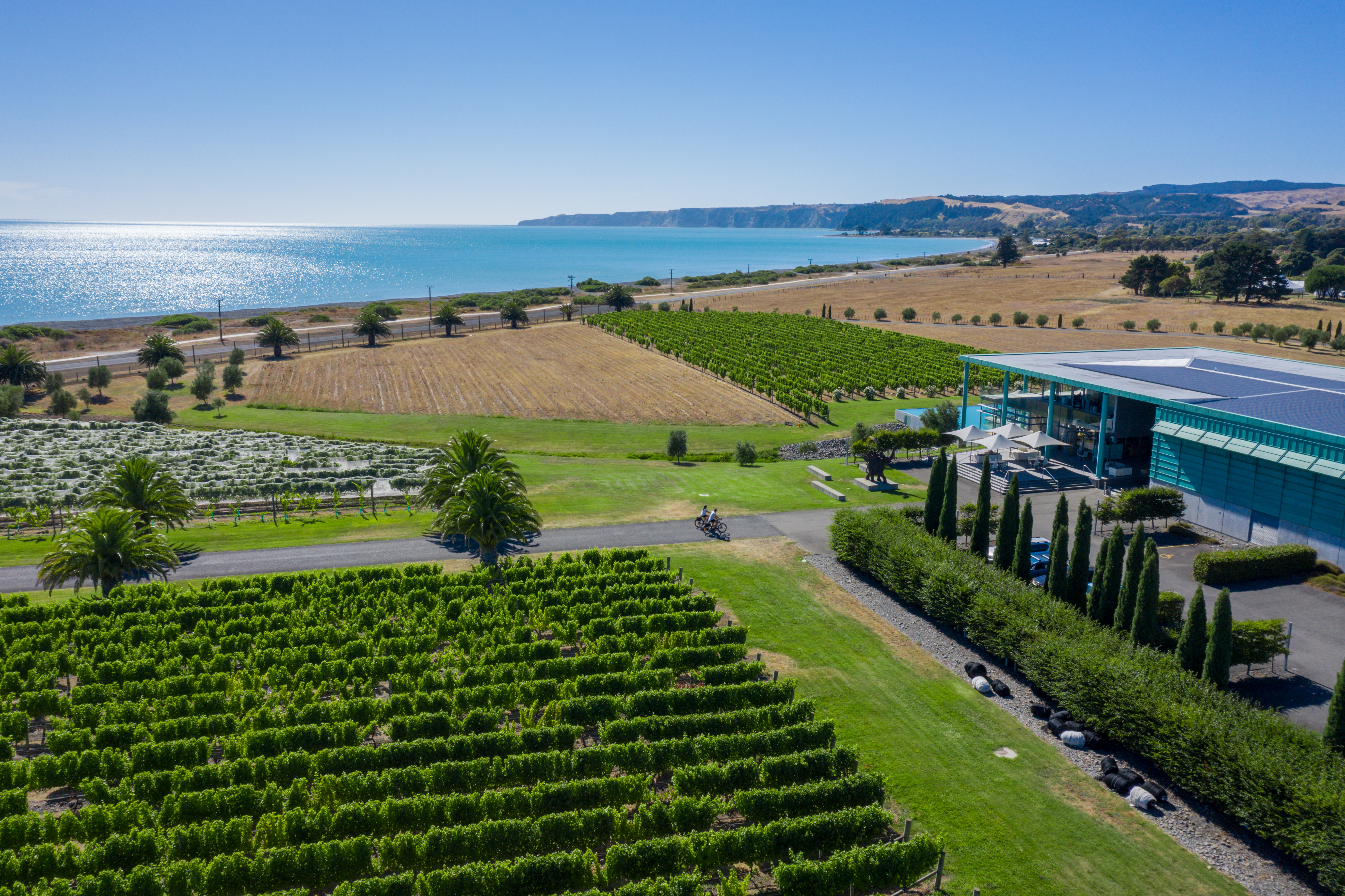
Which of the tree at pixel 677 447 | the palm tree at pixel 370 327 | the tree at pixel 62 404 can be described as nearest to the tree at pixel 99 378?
the tree at pixel 62 404

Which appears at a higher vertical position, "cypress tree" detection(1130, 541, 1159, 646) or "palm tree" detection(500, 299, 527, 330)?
"palm tree" detection(500, 299, 527, 330)

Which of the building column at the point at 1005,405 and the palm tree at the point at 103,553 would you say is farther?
the building column at the point at 1005,405

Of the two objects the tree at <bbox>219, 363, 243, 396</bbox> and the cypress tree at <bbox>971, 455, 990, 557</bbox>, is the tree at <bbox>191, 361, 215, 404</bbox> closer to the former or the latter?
the tree at <bbox>219, 363, 243, 396</bbox>

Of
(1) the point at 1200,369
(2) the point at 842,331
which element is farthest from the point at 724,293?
(1) the point at 1200,369

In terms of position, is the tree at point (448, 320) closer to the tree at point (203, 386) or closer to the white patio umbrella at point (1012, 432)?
the tree at point (203, 386)

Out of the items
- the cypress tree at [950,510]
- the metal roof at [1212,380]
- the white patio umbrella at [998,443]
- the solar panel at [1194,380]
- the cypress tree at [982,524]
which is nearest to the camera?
the cypress tree at [982,524]

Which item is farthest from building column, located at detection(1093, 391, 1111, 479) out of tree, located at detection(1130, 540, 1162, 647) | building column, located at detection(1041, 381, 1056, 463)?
tree, located at detection(1130, 540, 1162, 647)

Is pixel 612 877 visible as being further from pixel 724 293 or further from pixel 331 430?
pixel 724 293
